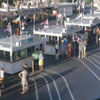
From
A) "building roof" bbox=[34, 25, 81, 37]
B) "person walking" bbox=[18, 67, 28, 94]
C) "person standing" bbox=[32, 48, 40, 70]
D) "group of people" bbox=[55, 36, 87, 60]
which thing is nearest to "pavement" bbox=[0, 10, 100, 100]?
"person walking" bbox=[18, 67, 28, 94]

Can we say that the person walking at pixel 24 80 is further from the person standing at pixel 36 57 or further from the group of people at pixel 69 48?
the group of people at pixel 69 48

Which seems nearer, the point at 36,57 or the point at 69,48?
the point at 36,57

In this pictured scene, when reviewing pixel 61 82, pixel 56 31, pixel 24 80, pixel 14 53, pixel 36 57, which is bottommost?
pixel 61 82

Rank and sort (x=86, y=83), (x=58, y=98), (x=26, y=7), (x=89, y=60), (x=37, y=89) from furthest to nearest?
(x=26, y=7) < (x=89, y=60) < (x=86, y=83) < (x=37, y=89) < (x=58, y=98)

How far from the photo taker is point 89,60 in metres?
21.5

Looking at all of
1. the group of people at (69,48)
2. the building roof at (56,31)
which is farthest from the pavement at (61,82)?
the building roof at (56,31)

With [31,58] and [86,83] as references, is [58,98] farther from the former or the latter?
[31,58]

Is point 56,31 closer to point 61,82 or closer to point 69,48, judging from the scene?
point 69,48

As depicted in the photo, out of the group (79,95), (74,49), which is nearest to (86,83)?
(79,95)

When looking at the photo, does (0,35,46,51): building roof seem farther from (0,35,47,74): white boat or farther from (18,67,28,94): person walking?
(18,67,28,94): person walking

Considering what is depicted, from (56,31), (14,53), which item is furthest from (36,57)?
(56,31)

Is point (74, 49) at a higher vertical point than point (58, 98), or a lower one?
higher

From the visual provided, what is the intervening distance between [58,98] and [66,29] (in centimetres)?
1017

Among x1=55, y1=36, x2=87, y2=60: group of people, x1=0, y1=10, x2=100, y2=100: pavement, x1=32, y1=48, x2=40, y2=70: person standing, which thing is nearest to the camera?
x1=0, y1=10, x2=100, y2=100: pavement
